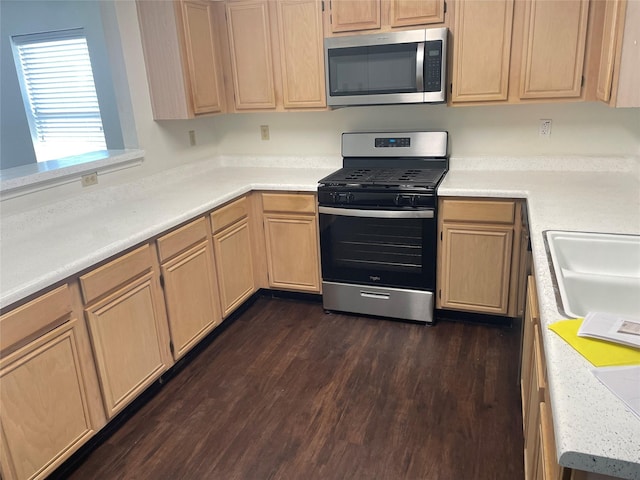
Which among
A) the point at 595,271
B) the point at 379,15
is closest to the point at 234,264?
the point at 379,15

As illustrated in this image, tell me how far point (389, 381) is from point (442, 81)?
170cm

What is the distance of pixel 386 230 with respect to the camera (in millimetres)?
2967

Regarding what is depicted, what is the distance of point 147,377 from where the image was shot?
2387mm

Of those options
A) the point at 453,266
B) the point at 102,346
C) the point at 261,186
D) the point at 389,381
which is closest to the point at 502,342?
the point at 453,266

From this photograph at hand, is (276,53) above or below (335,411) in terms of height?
above

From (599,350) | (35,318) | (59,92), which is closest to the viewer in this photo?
(599,350)

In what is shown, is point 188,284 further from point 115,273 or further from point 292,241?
point 292,241

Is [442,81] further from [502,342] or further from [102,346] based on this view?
[102,346]

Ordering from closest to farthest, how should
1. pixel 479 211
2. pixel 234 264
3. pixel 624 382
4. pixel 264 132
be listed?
pixel 624 382 < pixel 479 211 < pixel 234 264 < pixel 264 132

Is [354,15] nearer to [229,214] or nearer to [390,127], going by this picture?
[390,127]

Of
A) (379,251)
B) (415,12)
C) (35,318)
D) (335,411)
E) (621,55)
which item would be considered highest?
(415,12)

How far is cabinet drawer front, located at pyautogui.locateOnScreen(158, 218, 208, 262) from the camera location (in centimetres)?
242

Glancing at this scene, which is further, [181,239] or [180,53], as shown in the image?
[180,53]

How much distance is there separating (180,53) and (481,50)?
178cm
